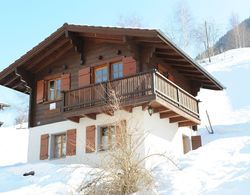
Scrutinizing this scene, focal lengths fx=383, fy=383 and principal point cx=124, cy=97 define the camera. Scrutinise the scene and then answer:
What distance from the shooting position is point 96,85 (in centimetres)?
1452

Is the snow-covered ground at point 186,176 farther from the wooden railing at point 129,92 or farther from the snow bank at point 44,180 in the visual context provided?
the wooden railing at point 129,92

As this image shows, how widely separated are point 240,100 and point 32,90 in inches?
686

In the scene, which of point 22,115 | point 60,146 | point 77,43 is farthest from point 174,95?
point 22,115

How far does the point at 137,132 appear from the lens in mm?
13555

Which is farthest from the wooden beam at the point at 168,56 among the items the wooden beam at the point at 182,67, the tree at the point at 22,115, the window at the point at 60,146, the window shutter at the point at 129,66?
the tree at the point at 22,115

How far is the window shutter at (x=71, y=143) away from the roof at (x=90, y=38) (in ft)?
12.2

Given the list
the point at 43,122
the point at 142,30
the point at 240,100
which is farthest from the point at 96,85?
the point at 240,100

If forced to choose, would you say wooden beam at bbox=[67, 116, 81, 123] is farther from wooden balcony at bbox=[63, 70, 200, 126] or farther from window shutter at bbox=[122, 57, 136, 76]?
window shutter at bbox=[122, 57, 136, 76]

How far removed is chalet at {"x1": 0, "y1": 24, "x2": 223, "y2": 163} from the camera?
45.4 ft

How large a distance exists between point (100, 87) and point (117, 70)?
1.47 m

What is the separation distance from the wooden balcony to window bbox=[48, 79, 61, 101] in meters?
1.93

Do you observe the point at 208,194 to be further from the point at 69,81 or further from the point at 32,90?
the point at 32,90

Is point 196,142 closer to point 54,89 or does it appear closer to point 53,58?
point 54,89

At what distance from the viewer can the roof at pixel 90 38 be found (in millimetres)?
14180
